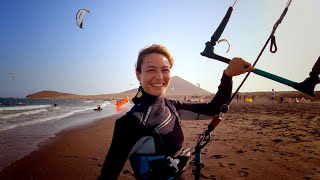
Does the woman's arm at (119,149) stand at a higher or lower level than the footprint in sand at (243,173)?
higher

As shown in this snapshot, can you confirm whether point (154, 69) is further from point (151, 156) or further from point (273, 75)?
point (273, 75)

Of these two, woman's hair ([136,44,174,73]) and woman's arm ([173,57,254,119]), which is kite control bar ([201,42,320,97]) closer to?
woman's arm ([173,57,254,119])

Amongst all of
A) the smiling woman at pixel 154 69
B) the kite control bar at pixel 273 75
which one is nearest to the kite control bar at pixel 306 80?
the kite control bar at pixel 273 75

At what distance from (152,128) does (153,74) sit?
0.55 meters

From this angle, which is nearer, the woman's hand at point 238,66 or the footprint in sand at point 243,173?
the woman's hand at point 238,66

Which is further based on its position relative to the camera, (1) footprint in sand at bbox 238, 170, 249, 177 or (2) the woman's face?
(1) footprint in sand at bbox 238, 170, 249, 177

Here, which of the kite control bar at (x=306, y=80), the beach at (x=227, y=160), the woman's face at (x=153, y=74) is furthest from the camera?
the beach at (x=227, y=160)

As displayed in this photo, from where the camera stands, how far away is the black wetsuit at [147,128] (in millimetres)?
1917

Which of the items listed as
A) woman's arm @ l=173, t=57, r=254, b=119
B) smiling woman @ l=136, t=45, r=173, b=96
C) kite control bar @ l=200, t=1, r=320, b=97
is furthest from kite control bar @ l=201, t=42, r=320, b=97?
Result: smiling woman @ l=136, t=45, r=173, b=96

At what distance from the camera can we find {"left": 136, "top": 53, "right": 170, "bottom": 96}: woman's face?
240 cm

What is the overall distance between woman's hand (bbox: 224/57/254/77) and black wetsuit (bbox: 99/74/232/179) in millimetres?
228

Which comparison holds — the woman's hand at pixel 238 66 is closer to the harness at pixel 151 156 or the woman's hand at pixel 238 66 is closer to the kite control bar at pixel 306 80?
the kite control bar at pixel 306 80

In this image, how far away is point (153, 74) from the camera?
240cm

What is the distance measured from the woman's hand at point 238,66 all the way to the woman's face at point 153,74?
62cm
